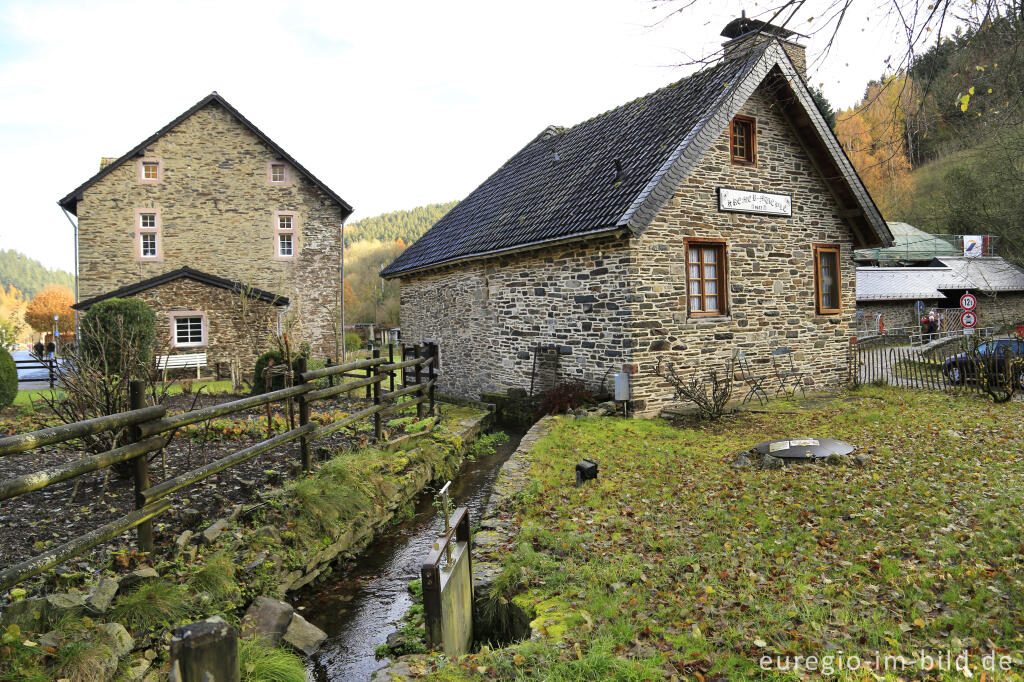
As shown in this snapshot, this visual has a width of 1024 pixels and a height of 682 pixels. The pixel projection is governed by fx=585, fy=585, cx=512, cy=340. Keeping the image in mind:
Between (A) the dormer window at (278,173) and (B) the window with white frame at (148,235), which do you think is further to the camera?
(A) the dormer window at (278,173)

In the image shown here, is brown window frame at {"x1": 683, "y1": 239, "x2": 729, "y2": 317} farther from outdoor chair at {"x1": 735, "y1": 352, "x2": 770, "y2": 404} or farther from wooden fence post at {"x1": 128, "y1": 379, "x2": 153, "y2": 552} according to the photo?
wooden fence post at {"x1": 128, "y1": 379, "x2": 153, "y2": 552}

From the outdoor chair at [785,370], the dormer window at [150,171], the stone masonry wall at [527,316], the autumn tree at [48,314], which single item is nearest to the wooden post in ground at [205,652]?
the stone masonry wall at [527,316]

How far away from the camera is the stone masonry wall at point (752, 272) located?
11.3 meters

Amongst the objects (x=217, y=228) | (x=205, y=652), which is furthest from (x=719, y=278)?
(x=217, y=228)

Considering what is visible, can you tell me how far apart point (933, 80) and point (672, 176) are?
641 cm

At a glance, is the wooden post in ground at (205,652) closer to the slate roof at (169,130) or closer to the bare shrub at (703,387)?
the bare shrub at (703,387)

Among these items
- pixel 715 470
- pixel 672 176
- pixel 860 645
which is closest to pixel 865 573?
pixel 860 645

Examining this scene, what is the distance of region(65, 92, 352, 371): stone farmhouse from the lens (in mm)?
21062

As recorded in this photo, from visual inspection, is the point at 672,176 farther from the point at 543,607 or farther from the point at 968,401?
the point at 543,607

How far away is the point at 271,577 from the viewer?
4648 millimetres

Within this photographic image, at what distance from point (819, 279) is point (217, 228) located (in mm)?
21708

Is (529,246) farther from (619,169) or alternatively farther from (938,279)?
(938,279)

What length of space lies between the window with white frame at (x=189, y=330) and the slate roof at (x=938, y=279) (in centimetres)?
3042

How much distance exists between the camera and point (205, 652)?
1.70m
